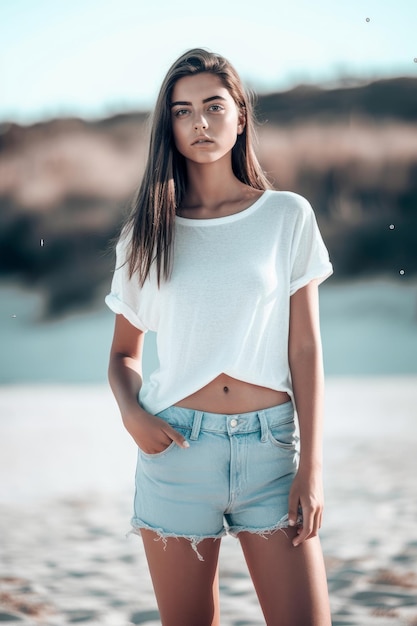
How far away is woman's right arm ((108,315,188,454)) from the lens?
4.97 feet

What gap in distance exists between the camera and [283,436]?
1525mm

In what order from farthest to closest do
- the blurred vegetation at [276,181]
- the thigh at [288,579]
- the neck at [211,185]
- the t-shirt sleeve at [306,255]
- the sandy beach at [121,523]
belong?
the blurred vegetation at [276,181] < the sandy beach at [121,523] < the neck at [211,185] < the t-shirt sleeve at [306,255] < the thigh at [288,579]

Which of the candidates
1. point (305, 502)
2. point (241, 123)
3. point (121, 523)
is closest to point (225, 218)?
point (241, 123)

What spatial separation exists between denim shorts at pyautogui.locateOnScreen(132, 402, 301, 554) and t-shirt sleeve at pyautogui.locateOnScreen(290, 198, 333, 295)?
23cm

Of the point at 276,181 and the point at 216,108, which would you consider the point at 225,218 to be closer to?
the point at 216,108

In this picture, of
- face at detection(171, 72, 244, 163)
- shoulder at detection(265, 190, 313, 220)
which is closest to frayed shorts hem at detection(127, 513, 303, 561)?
shoulder at detection(265, 190, 313, 220)

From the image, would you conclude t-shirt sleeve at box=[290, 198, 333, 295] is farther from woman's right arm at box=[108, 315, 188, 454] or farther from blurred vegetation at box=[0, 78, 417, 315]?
blurred vegetation at box=[0, 78, 417, 315]

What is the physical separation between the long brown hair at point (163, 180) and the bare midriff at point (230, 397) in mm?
210

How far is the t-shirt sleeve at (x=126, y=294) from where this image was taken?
5.43ft

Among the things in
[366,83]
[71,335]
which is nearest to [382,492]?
[71,335]

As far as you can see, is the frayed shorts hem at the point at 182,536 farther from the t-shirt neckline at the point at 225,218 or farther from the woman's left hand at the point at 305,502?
the t-shirt neckline at the point at 225,218

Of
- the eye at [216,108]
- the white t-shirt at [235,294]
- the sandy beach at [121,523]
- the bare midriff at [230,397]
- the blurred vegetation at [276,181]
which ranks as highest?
the blurred vegetation at [276,181]

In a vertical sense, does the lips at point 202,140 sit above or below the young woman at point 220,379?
above

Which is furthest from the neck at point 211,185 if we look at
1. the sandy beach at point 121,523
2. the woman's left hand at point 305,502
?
the sandy beach at point 121,523
